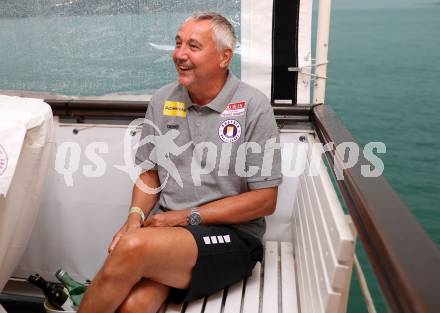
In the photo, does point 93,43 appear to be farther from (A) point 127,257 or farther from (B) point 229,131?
(A) point 127,257

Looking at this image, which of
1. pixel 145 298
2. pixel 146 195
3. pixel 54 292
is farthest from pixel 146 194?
pixel 54 292

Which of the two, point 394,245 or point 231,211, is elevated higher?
point 394,245

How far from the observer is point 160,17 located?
6.31 ft

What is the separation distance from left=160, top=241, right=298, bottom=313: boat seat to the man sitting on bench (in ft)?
0.13

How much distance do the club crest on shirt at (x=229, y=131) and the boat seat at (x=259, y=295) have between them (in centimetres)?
53

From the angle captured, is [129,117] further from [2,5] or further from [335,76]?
[335,76]

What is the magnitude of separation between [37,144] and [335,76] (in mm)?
7124

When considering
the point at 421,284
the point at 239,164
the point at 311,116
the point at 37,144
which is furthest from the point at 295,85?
the point at 421,284

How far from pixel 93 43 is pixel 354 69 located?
677 cm

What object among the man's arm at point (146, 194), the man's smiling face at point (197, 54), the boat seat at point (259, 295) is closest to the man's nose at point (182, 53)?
the man's smiling face at point (197, 54)

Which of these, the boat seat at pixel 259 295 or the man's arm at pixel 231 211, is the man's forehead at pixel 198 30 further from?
the boat seat at pixel 259 295

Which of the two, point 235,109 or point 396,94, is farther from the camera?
point 396,94

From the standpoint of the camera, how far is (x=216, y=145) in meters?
1.52

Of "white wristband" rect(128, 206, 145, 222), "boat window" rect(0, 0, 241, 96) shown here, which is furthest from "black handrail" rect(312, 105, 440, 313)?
"boat window" rect(0, 0, 241, 96)
